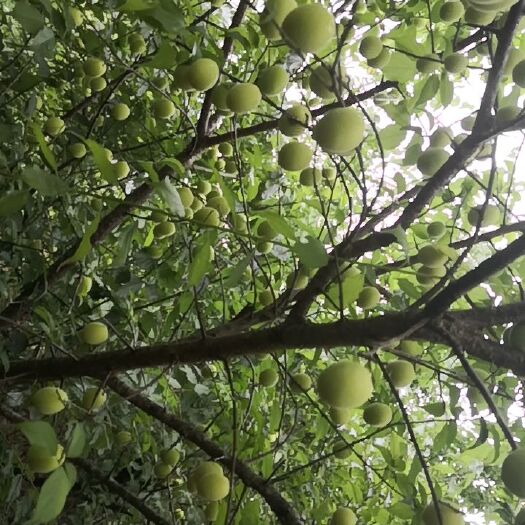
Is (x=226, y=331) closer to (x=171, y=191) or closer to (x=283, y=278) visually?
(x=171, y=191)

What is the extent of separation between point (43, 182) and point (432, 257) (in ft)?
1.69

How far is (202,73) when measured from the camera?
0.87 m

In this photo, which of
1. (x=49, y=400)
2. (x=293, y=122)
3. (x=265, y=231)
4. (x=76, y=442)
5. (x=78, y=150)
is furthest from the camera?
(x=78, y=150)

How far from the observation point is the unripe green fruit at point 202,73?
0.87m

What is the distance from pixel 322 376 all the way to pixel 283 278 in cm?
93

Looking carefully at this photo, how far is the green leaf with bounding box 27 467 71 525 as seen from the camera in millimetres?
605

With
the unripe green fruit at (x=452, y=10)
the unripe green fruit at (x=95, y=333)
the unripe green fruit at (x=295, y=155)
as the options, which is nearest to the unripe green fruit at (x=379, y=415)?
the unripe green fruit at (x=295, y=155)

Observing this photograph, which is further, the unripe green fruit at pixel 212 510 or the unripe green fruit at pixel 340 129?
the unripe green fruit at pixel 212 510

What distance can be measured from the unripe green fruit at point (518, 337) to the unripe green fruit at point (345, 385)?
0.50 ft

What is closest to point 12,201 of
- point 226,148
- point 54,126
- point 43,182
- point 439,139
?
point 43,182

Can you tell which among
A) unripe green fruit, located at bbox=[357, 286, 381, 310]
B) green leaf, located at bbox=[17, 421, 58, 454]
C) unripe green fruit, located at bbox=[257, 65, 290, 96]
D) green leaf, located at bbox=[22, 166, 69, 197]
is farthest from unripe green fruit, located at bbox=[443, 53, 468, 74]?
green leaf, located at bbox=[17, 421, 58, 454]

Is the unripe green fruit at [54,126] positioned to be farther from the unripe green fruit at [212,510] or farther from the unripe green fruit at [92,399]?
the unripe green fruit at [212,510]

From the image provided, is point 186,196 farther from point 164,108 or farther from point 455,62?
point 455,62

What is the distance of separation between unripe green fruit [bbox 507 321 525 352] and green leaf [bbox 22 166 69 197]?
0.46m
